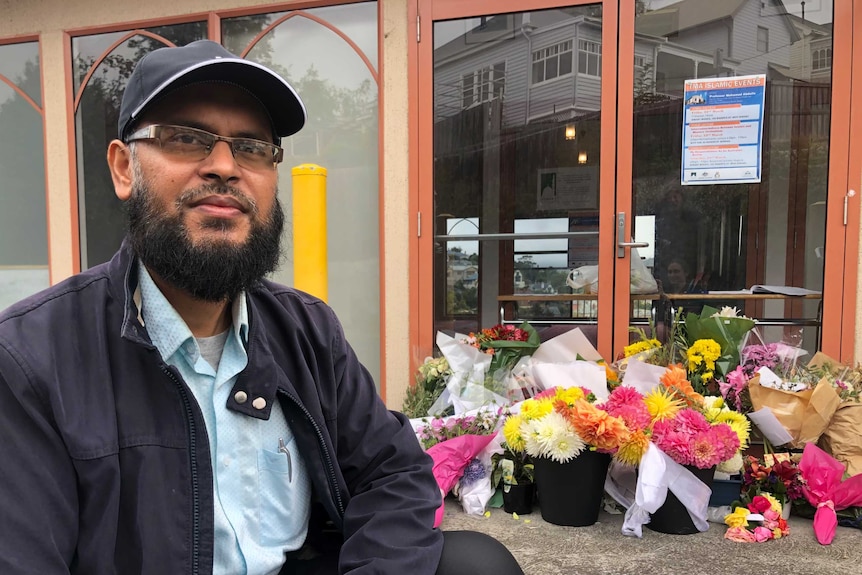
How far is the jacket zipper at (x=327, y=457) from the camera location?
1.40 m

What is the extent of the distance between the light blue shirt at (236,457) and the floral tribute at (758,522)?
6.33 feet

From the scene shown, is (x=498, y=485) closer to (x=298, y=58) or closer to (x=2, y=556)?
(x=2, y=556)

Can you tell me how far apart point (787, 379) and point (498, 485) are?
158 centimetres

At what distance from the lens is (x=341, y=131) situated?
13.5 ft

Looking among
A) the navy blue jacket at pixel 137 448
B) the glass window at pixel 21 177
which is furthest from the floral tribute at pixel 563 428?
the glass window at pixel 21 177

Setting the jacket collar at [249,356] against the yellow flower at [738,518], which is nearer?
the jacket collar at [249,356]

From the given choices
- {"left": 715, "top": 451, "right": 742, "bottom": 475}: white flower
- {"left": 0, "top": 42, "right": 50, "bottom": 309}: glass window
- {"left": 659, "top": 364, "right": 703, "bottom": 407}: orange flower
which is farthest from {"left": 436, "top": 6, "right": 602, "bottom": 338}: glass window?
{"left": 0, "top": 42, "right": 50, "bottom": 309}: glass window

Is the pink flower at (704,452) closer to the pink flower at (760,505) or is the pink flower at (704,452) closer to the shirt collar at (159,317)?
the pink flower at (760,505)

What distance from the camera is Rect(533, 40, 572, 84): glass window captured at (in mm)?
3650

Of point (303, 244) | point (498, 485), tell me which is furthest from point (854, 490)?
point (303, 244)

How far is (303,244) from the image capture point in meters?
4.00

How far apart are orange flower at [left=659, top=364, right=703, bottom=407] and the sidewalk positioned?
55 cm

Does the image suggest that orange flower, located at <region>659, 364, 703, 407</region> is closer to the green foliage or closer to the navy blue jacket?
the green foliage

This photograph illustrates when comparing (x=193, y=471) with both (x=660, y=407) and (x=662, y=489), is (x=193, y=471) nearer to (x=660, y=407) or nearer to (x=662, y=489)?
(x=662, y=489)
